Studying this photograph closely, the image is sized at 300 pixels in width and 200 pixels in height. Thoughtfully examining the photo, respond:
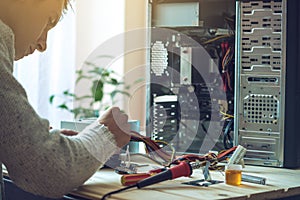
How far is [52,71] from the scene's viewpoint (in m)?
2.71

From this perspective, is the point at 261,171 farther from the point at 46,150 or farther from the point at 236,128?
the point at 46,150

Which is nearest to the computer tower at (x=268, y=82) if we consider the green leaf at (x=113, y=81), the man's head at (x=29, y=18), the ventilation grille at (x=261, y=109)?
the ventilation grille at (x=261, y=109)

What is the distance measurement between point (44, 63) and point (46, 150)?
68.8 inches

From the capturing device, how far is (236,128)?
4.40 feet

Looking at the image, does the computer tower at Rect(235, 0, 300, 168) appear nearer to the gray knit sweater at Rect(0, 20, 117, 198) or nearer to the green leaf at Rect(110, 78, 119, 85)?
the gray knit sweater at Rect(0, 20, 117, 198)

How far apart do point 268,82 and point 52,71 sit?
5.08 ft

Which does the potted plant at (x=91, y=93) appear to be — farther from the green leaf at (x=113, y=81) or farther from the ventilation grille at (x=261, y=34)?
the ventilation grille at (x=261, y=34)

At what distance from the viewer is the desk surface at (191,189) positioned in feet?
3.25

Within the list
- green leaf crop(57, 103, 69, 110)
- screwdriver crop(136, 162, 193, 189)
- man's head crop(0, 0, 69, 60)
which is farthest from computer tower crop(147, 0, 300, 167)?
green leaf crop(57, 103, 69, 110)

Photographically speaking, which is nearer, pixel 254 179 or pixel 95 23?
pixel 254 179

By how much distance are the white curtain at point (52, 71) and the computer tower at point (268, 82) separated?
1412mm

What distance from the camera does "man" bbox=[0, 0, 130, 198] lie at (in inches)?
37.4

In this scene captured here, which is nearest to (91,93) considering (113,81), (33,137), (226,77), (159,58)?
(113,81)

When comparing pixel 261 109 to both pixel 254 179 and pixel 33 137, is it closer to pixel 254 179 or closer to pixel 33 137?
pixel 254 179
